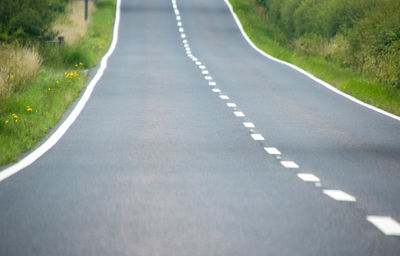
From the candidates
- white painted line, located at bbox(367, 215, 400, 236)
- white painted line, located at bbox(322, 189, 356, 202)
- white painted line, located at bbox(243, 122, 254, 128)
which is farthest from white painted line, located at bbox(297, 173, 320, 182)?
white painted line, located at bbox(243, 122, 254, 128)

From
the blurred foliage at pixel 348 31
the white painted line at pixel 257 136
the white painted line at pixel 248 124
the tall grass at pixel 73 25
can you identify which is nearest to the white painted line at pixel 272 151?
the white painted line at pixel 257 136

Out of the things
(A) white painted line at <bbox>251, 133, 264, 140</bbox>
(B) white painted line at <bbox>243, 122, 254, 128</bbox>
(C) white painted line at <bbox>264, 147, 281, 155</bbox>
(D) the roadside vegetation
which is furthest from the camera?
(B) white painted line at <bbox>243, 122, 254, 128</bbox>

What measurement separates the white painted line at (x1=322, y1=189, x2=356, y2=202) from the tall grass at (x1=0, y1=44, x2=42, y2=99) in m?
10.8

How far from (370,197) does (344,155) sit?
3.46 m

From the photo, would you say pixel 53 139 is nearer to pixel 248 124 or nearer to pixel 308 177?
pixel 248 124

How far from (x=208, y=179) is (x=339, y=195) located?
168 centimetres

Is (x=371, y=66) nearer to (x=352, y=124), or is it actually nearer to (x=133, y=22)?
(x=352, y=124)

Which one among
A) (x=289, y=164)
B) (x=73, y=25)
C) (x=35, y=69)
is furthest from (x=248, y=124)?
(x=73, y=25)

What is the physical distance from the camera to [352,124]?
16391 millimetres

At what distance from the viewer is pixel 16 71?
21734 millimetres

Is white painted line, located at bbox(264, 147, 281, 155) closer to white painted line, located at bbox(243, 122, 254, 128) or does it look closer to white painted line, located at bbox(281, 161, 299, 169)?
white painted line, located at bbox(281, 161, 299, 169)

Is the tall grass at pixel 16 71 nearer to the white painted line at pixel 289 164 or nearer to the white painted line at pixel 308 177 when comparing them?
the white painted line at pixel 289 164

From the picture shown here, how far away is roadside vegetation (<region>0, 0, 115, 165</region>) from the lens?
13.7m

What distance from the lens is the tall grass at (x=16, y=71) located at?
776 inches
